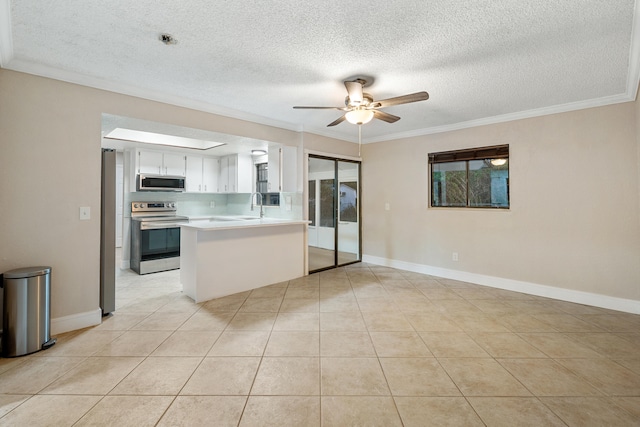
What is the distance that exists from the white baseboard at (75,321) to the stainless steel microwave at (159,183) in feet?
9.16

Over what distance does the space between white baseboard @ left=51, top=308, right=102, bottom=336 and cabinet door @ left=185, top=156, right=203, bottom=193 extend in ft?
10.5

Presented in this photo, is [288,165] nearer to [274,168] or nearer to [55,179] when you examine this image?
[274,168]

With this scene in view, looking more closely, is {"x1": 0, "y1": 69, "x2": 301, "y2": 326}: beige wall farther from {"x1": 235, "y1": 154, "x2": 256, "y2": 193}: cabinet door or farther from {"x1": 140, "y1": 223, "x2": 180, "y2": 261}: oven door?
{"x1": 235, "y1": 154, "x2": 256, "y2": 193}: cabinet door

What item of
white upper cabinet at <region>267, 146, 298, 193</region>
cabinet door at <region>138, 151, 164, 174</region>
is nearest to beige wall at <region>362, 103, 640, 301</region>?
white upper cabinet at <region>267, 146, 298, 193</region>

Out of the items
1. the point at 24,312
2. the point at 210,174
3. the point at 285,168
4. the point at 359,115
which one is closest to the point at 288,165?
the point at 285,168

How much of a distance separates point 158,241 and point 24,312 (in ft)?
9.04

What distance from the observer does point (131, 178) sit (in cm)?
513

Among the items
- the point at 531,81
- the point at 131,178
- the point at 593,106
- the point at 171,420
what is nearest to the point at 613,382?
the point at 531,81

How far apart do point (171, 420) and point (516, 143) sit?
189 inches

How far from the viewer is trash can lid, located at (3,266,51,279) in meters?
2.25

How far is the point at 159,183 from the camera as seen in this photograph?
5.24 metres

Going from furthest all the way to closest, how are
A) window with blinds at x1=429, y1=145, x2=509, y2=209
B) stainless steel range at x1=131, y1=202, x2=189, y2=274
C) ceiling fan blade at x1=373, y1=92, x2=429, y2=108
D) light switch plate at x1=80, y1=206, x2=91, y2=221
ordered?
stainless steel range at x1=131, y1=202, x2=189, y2=274, window with blinds at x1=429, y1=145, x2=509, y2=209, light switch plate at x1=80, y1=206, x2=91, y2=221, ceiling fan blade at x1=373, y1=92, x2=429, y2=108

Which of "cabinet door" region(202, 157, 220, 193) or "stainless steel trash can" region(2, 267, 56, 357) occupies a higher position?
"cabinet door" region(202, 157, 220, 193)

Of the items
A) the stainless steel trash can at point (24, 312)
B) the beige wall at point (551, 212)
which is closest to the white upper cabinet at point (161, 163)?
the stainless steel trash can at point (24, 312)
